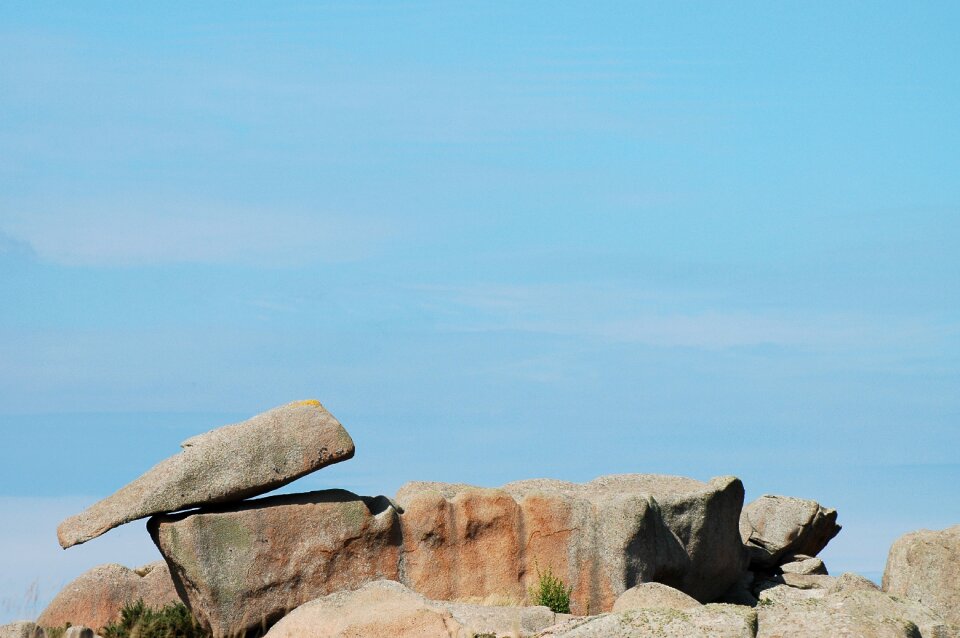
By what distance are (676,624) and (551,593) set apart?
32.8 ft

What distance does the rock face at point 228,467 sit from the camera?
2436 centimetres

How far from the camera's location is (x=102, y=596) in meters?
29.0

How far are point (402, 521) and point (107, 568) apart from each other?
827 cm

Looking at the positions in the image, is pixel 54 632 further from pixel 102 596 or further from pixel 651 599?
pixel 651 599

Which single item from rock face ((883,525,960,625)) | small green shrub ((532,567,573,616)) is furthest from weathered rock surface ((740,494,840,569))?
small green shrub ((532,567,573,616))

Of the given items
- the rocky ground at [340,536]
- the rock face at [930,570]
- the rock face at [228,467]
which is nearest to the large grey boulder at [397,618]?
the rocky ground at [340,536]

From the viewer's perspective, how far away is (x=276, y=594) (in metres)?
24.3

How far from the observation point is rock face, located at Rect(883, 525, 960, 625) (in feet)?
92.0

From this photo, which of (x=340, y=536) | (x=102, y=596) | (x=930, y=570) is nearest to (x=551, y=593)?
(x=340, y=536)

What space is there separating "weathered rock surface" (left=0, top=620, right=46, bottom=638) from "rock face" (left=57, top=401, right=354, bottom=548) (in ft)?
→ 5.14

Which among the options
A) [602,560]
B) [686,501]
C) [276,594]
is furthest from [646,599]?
[276,594]

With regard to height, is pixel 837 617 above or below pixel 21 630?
below

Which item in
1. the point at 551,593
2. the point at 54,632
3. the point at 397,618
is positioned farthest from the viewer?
the point at 54,632

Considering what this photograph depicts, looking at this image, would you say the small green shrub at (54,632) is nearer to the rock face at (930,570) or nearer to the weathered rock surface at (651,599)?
the weathered rock surface at (651,599)
